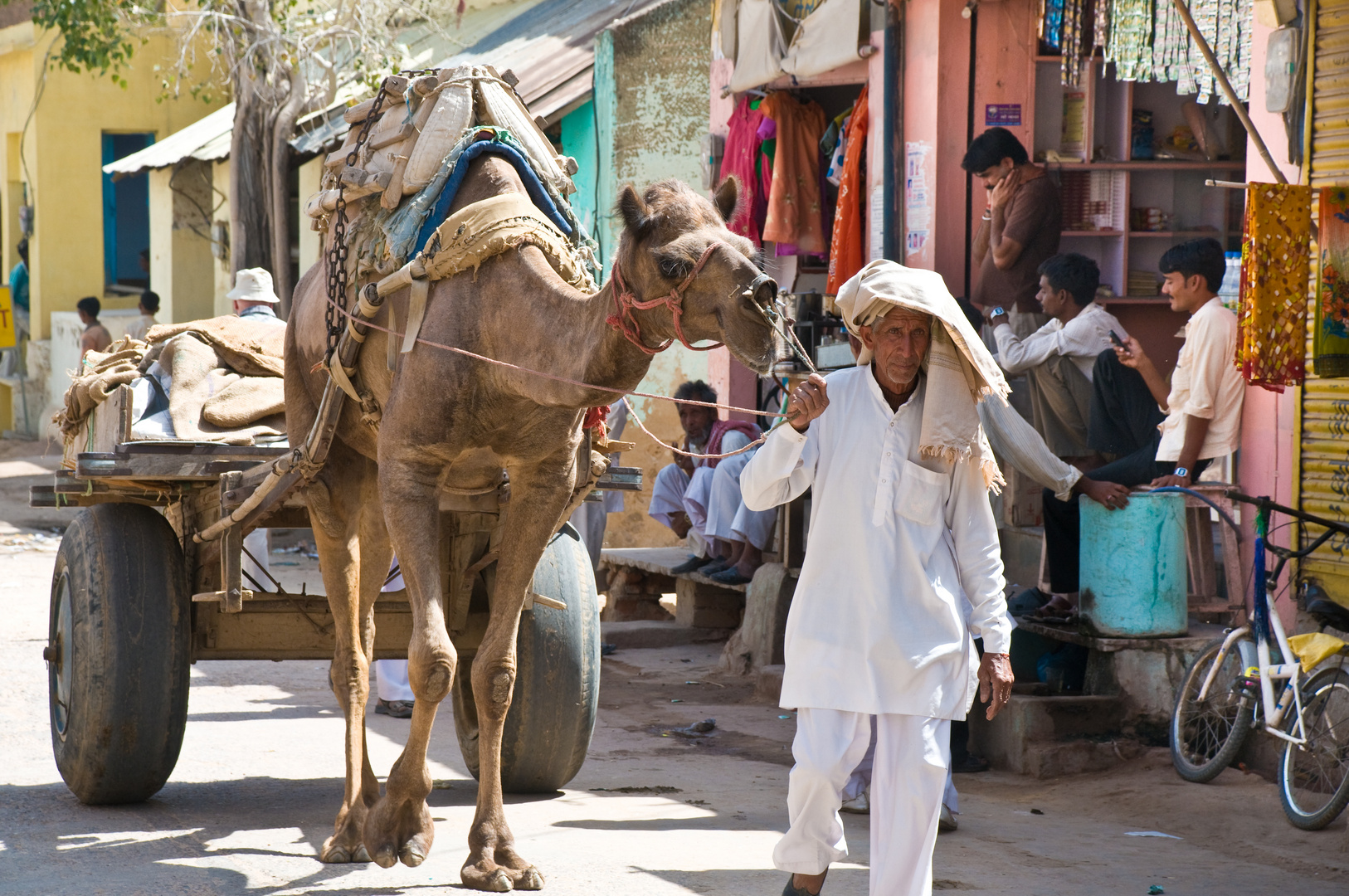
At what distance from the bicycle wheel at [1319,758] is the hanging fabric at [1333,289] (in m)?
1.41

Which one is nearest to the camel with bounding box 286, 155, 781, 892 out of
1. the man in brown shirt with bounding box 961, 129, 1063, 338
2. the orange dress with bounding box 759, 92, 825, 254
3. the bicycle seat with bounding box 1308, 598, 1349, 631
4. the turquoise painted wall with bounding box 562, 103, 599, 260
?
the bicycle seat with bounding box 1308, 598, 1349, 631

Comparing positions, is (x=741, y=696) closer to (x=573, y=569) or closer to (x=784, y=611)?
(x=784, y=611)

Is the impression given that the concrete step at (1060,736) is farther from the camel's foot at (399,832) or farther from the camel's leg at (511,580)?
the camel's foot at (399,832)

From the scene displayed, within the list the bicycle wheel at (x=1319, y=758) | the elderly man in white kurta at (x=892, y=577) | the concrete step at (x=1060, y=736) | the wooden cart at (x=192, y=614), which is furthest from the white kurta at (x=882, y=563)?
the concrete step at (x=1060, y=736)

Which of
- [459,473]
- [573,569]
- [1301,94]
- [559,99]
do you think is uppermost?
[559,99]

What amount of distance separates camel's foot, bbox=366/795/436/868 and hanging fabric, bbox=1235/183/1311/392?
13.4 feet

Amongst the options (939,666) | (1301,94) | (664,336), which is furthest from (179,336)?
(1301,94)

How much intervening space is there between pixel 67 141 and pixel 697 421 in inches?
590

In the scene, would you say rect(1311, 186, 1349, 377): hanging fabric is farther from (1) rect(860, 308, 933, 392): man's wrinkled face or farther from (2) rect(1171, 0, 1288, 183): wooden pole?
(1) rect(860, 308, 933, 392): man's wrinkled face

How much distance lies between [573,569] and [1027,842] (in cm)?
208

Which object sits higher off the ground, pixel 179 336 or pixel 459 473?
pixel 179 336

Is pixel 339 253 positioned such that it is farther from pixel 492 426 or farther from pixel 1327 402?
pixel 1327 402

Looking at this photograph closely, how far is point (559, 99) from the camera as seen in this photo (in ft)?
44.9

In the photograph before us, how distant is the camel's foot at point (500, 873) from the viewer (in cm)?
468
